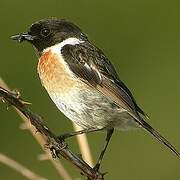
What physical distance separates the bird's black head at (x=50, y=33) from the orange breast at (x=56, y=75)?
292 mm

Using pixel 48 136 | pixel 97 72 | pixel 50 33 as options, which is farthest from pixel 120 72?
pixel 48 136

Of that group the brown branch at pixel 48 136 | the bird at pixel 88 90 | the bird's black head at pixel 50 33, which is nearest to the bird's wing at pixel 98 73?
the bird at pixel 88 90

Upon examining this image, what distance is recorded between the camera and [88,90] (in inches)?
216

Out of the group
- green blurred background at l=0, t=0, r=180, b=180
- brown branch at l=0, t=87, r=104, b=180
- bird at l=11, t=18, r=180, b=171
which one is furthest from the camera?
green blurred background at l=0, t=0, r=180, b=180

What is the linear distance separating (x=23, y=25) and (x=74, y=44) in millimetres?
4218

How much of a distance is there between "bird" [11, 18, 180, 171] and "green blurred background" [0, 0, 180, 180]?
2.74 m

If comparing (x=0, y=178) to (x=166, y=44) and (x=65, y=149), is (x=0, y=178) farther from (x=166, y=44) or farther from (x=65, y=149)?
(x=65, y=149)

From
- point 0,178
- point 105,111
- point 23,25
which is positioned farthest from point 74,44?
point 23,25

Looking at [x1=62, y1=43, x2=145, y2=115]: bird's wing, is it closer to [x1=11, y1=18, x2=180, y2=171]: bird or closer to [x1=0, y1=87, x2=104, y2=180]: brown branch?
[x1=11, y1=18, x2=180, y2=171]: bird

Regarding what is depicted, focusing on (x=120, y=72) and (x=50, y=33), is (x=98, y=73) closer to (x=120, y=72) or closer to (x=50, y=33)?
(x=50, y=33)

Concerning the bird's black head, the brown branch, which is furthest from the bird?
the brown branch

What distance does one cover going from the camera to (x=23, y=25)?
993 cm

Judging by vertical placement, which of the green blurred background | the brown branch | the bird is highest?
the green blurred background

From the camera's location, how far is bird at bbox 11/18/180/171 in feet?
17.7
